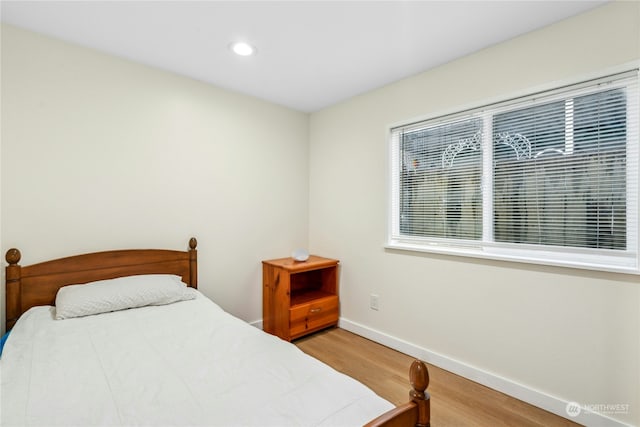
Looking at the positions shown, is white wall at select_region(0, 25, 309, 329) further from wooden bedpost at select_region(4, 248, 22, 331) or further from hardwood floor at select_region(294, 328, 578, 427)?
hardwood floor at select_region(294, 328, 578, 427)

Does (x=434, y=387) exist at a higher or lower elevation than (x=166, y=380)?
lower

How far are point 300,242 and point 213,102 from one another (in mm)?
1728

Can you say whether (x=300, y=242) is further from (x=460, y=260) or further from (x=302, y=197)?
(x=460, y=260)

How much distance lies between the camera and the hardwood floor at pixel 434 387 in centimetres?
180

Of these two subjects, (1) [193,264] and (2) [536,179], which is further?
(1) [193,264]

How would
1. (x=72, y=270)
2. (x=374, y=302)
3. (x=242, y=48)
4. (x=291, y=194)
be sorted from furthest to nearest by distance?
1. (x=291, y=194)
2. (x=374, y=302)
3. (x=242, y=48)
4. (x=72, y=270)

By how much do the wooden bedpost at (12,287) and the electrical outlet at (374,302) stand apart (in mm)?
2619

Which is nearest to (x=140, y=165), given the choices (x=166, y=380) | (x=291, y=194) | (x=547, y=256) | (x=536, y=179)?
(x=291, y=194)

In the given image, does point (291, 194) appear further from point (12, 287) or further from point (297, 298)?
point (12, 287)

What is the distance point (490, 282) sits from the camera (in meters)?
2.13

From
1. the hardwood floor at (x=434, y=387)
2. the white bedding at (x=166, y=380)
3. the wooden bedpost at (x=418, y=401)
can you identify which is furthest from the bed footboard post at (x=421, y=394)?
the hardwood floor at (x=434, y=387)

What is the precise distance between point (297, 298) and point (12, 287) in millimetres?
2131

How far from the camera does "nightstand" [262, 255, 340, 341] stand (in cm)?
281

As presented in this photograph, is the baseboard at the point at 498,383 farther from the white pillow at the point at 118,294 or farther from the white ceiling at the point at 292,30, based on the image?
the white ceiling at the point at 292,30
